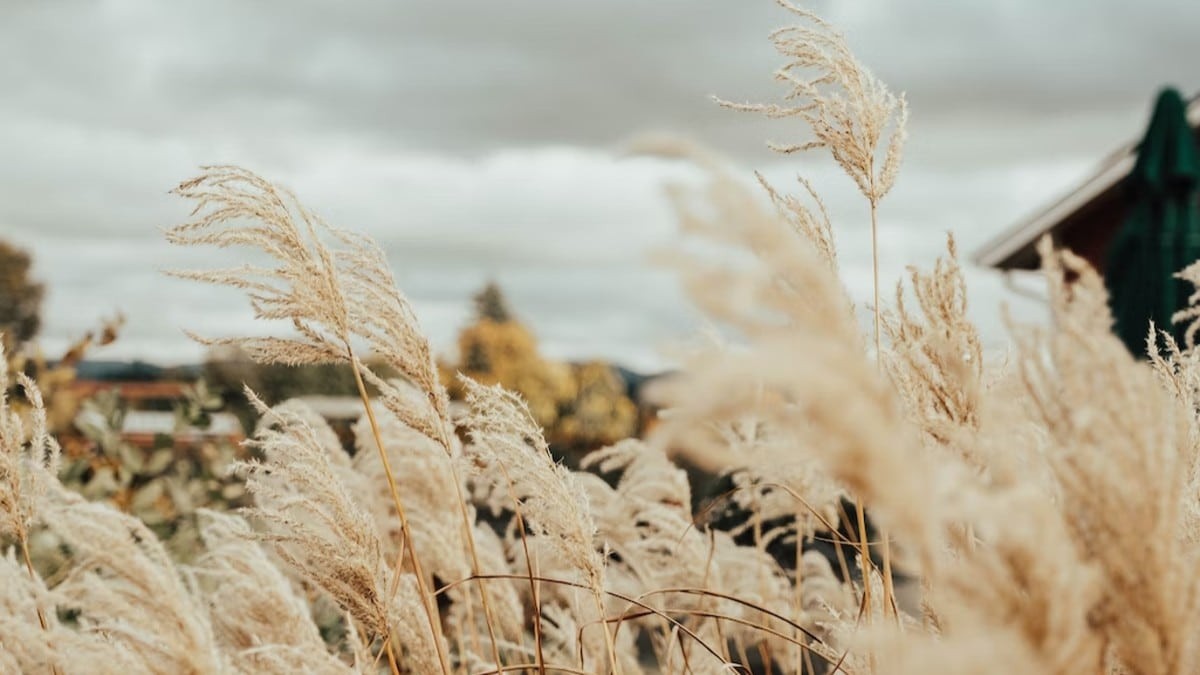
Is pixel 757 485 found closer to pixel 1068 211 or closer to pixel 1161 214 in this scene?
pixel 1161 214

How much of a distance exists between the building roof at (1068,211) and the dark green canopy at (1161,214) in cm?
589

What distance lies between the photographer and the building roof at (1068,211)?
616 inches

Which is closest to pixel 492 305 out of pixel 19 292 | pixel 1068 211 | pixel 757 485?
pixel 19 292

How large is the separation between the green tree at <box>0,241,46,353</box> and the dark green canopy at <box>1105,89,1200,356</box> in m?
47.8

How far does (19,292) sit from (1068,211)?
143ft

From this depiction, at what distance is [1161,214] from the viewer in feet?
27.6

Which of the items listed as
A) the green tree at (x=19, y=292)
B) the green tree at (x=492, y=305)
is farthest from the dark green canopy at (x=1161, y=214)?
the green tree at (x=19, y=292)

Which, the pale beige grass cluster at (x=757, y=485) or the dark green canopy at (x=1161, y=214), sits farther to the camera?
the dark green canopy at (x=1161, y=214)

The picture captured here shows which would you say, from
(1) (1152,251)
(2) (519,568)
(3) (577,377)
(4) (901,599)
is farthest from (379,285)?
(3) (577,377)

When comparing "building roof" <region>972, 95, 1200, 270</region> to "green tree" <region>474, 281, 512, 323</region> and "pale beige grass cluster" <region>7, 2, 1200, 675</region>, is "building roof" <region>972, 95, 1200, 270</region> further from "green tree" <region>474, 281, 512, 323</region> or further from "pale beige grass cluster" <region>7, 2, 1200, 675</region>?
"green tree" <region>474, 281, 512, 323</region>

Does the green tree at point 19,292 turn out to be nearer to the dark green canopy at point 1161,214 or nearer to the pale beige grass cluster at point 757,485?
the dark green canopy at point 1161,214

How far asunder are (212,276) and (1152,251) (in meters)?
7.35

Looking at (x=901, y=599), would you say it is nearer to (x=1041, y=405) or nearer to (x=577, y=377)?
(x=1041, y=405)

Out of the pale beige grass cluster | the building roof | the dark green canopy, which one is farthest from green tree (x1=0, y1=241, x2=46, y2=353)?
the pale beige grass cluster
